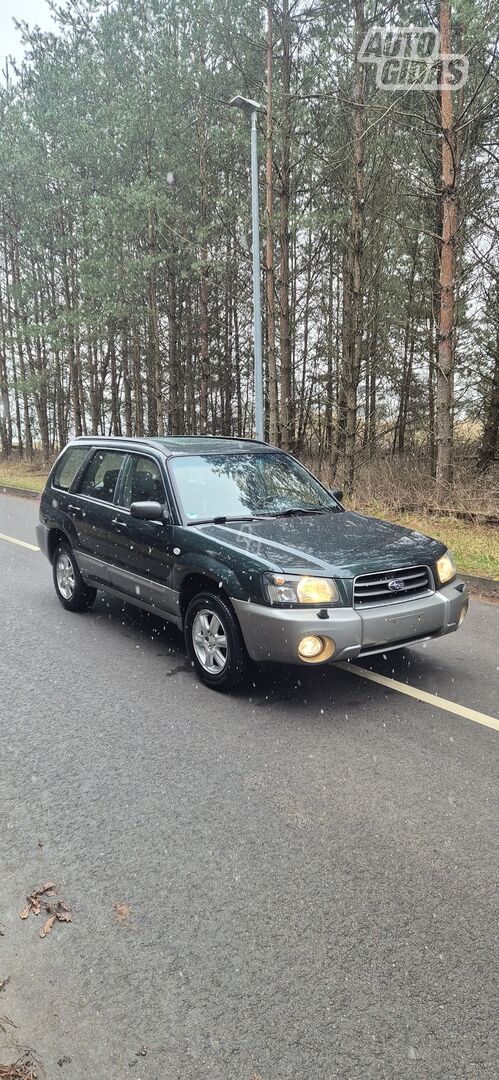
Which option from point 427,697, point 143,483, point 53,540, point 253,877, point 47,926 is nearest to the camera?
point 47,926

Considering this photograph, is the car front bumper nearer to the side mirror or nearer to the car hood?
the car hood

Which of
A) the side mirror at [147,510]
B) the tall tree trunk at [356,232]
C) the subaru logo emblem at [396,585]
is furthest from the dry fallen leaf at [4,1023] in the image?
the tall tree trunk at [356,232]

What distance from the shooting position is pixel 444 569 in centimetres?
490

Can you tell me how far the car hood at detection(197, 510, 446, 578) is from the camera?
4426 mm

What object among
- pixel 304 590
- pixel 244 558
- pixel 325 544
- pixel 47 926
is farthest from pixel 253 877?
pixel 325 544

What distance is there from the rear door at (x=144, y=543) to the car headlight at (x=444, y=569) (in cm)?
187

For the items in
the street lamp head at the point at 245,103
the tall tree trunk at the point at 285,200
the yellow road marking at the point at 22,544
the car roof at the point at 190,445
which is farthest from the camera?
the tall tree trunk at the point at 285,200

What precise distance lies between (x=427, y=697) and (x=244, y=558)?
150 centimetres

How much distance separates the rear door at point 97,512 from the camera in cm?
623

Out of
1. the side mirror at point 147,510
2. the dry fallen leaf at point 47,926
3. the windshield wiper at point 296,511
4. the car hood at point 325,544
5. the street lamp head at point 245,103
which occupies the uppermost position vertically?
the street lamp head at point 245,103

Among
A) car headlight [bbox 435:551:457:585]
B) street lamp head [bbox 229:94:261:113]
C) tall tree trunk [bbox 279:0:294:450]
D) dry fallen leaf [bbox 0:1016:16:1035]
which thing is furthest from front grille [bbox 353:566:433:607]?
tall tree trunk [bbox 279:0:294:450]

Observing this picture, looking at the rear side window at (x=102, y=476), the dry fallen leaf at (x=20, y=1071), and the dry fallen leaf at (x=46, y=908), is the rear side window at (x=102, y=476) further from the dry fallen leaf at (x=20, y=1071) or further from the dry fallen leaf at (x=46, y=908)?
the dry fallen leaf at (x=20, y=1071)

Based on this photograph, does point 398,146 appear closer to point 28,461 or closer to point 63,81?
point 63,81

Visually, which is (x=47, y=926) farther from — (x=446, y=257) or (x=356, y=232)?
(x=356, y=232)
